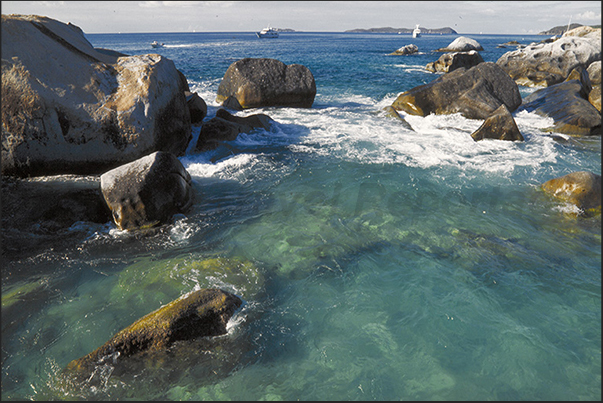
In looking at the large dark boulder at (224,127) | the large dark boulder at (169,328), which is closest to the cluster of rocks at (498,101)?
the large dark boulder at (224,127)

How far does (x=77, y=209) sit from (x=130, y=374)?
4.10 meters

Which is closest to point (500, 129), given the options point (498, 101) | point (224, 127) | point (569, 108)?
point (498, 101)

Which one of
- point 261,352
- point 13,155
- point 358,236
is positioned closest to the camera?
point 261,352

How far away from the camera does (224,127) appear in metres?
11.1

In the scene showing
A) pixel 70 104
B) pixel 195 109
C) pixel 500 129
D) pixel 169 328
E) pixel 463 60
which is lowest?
pixel 169 328

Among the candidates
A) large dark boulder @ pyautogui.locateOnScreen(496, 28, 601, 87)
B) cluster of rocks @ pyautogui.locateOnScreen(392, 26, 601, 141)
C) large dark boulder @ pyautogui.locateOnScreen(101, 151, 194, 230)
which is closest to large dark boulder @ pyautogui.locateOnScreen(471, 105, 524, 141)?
cluster of rocks @ pyautogui.locateOnScreen(392, 26, 601, 141)

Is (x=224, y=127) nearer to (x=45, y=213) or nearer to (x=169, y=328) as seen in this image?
(x=45, y=213)

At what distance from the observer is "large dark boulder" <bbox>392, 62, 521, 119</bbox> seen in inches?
523

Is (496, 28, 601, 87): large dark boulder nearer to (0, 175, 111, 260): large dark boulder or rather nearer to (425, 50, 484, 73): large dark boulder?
(425, 50, 484, 73): large dark boulder

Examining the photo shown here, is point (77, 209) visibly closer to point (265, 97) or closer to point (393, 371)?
point (393, 371)

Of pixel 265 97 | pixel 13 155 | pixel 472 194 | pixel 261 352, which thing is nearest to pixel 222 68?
pixel 265 97

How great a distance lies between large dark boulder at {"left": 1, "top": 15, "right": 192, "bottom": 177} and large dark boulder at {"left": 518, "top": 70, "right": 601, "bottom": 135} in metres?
12.5

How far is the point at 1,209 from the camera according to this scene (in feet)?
20.7

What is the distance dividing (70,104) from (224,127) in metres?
4.37
